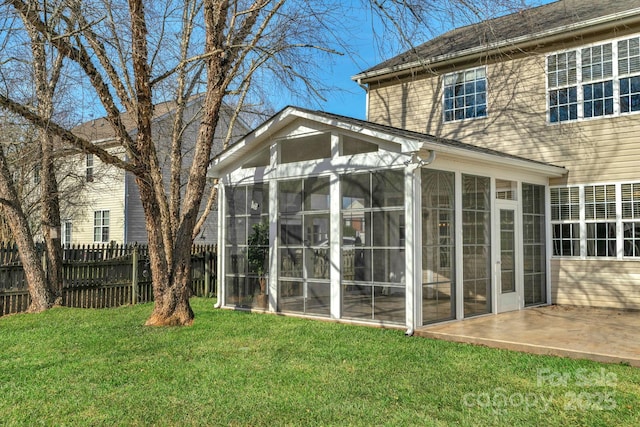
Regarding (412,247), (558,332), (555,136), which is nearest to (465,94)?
(555,136)

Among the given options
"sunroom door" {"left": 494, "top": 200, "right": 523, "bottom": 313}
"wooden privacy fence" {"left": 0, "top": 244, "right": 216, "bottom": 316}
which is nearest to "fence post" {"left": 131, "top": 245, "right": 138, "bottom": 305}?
"wooden privacy fence" {"left": 0, "top": 244, "right": 216, "bottom": 316}

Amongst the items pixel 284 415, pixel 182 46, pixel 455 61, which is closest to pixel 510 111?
pixel 455 61

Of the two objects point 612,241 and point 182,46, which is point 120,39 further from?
point 612,241

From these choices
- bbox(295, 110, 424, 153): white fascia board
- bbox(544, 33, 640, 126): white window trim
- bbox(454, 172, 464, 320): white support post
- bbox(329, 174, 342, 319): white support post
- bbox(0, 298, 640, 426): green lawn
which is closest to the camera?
bbox(0, 298, 640, 426): green lawn

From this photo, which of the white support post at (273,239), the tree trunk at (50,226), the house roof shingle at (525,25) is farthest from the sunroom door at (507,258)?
the tree trunk at (50,226)

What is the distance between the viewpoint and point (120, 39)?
7.91 metres

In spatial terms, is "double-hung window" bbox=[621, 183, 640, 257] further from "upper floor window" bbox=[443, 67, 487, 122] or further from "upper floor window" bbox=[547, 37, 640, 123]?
"upper floor window" bbox=[443, 67, 487, 122]

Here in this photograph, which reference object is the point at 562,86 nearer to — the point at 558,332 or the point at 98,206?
the point at 558,332

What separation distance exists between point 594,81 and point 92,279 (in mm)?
10853

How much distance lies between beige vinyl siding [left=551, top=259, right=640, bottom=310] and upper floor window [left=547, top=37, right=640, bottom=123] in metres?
2.88

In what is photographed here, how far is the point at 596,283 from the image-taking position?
33.6 ft

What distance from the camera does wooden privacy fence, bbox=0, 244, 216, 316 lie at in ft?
33.7

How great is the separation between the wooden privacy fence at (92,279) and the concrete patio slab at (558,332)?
22.7ft

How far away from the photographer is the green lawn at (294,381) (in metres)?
4.47
